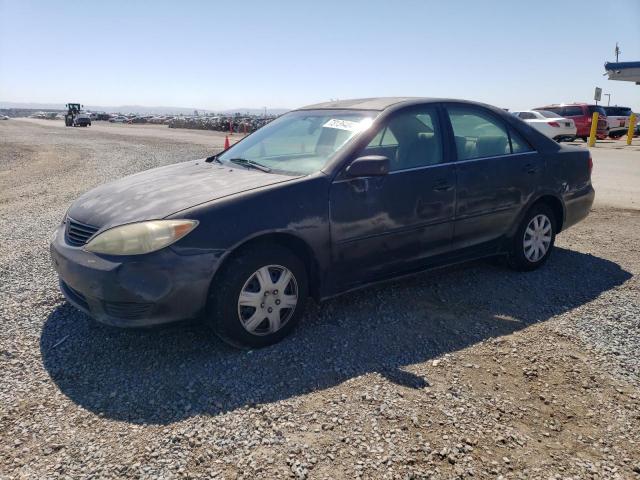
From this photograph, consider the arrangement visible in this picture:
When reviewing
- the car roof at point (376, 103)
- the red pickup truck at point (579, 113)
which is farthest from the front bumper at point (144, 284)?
the red pickup truck at point (579, 113)

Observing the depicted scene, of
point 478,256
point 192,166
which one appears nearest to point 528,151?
point 478,256

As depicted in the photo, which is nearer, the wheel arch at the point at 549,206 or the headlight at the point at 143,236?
the headlight at the point at 143,236

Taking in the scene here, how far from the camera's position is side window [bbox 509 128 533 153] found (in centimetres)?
474

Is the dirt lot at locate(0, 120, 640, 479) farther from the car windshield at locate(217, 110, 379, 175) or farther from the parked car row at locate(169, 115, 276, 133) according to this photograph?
the parked car row at locate(169, 115, 276, 133)

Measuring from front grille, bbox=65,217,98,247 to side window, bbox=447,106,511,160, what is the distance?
2.92 metres

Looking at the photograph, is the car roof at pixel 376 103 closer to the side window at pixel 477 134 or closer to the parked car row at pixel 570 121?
the side window at pixel 477 134

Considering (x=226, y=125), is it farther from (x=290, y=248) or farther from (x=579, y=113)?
(x=290, y=248)

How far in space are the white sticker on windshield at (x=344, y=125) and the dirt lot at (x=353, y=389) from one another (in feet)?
4.59

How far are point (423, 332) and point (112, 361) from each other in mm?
2117

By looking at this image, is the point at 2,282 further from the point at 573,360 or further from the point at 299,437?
the point at 573,360

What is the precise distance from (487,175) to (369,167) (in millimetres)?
1445

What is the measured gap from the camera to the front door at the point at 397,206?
3.60 metres

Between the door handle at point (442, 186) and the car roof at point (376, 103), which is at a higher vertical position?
the car roof at point (376, 103)

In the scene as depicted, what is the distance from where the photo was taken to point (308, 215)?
341 centimetres
